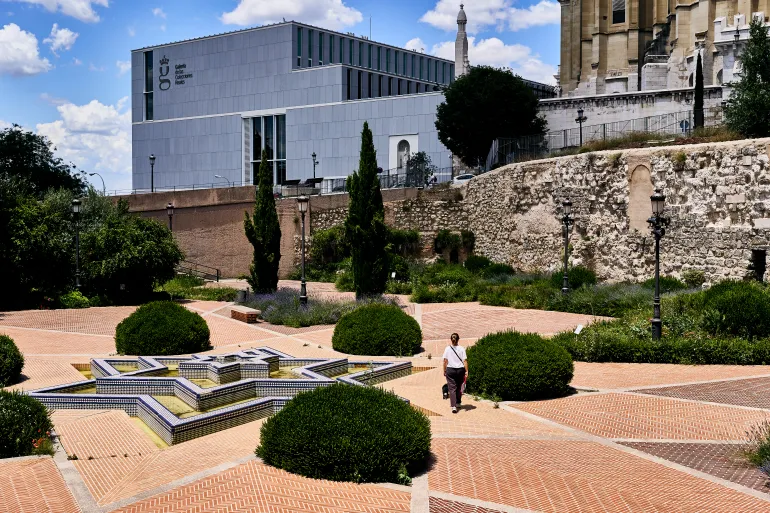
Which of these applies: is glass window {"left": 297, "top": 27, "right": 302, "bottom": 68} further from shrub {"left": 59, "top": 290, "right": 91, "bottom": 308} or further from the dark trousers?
the dark trousers

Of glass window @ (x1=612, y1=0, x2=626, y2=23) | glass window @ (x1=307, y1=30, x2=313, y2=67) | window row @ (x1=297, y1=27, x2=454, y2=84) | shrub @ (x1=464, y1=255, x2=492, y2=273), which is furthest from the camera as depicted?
window row @ (x1=297, y1=27, x2=454, y2=84)

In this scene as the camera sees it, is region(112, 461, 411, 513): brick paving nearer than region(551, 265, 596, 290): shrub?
Yes

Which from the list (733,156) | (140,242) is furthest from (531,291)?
(140,242)

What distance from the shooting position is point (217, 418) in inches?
445

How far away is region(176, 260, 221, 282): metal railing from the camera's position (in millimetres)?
40469

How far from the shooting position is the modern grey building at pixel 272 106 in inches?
2470

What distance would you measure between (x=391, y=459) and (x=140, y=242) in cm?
2278

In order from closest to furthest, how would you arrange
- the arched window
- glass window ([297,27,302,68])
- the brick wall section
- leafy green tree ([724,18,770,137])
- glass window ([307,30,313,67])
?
the brick wall section < leafy green tree ([724,18,770,137]) < the arched window < glass window ([297,27,302,68]) < glass window ([307,30,313,67])

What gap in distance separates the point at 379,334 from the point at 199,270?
25112mm

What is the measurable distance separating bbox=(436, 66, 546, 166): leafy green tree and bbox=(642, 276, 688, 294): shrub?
20.0 meters

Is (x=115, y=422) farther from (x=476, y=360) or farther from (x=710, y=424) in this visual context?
(x=710, y=424)

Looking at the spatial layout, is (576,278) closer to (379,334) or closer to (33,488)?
(379,334)

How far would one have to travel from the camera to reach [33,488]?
8.52 metres

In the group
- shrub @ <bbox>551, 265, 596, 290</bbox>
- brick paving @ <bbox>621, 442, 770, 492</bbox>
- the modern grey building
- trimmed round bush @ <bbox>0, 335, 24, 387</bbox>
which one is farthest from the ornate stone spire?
brick paving @ <bbox>621, 442, 770, 492</bbox>
